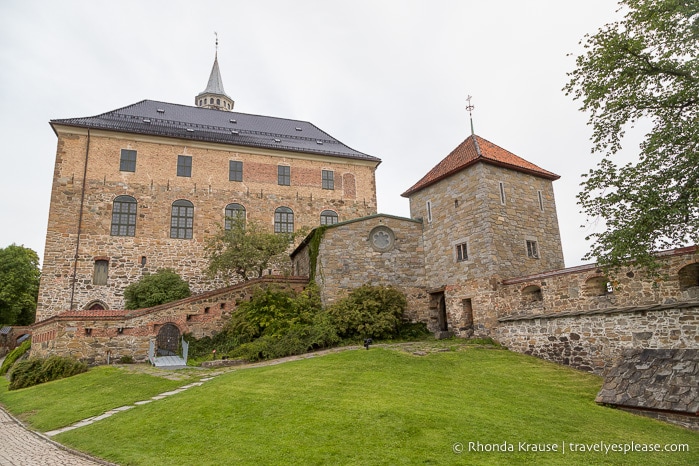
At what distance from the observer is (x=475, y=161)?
17.1 meters

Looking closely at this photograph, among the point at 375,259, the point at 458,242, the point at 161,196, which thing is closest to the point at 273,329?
the point at 375,259

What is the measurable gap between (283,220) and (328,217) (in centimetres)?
285

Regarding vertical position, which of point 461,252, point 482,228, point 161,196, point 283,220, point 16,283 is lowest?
point 461,252

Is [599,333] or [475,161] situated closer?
[599,333]

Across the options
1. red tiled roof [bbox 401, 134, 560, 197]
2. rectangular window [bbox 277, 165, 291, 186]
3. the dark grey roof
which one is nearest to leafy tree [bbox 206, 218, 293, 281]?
rectangular window [bbox 277, 165, 291, 186]

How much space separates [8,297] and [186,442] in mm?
35642

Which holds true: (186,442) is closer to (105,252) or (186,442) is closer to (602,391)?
(602,391)

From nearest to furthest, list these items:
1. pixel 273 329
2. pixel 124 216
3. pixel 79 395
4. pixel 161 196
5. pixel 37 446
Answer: pixel 37 446
pixel 79 395
pixel 273 329
pixel 124 216
pixel 161 196

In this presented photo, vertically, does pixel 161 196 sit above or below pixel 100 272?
above

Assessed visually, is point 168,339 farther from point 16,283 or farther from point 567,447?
point 16,283

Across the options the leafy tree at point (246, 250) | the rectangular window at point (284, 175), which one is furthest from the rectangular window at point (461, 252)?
the rectangular window at point (284, 175)

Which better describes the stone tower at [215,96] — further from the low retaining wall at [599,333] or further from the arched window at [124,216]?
the low retaining wall at [599,333]

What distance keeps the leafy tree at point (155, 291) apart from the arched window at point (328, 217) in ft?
30.1

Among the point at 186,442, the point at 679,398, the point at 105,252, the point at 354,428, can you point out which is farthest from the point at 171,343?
the point at 679,398
